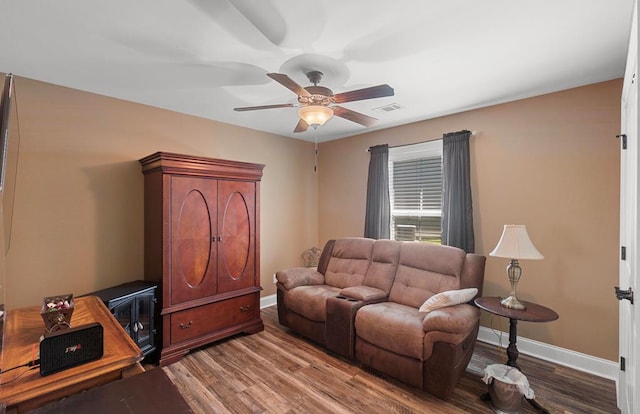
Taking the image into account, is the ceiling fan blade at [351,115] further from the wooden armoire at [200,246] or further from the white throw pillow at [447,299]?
the white throw pillow at [447,299]

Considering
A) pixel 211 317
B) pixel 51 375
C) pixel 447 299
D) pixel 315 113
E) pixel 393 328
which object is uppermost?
pixel 315 113

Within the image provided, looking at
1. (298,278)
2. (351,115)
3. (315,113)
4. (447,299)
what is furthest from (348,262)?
(315,113)

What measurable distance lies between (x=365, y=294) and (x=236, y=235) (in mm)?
1619

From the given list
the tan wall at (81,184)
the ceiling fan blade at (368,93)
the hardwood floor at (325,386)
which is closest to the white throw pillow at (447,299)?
the hardwood floor at (325,386)

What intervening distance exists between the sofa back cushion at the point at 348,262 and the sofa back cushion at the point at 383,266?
0.09m

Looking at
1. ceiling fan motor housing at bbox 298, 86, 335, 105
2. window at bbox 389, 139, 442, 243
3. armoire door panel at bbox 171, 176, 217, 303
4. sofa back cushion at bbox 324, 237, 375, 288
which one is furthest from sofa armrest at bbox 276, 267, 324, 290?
ceiling fan motor housing at bbox 298, 86, 335, 105

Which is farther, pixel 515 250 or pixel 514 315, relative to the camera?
pixel 515 250

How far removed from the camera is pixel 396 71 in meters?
2.50

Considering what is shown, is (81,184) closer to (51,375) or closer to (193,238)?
(193,238)

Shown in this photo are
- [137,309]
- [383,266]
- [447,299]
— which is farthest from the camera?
[383,266]

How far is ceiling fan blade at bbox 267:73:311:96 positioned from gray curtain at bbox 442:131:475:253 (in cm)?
214

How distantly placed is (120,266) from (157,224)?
0.73 m

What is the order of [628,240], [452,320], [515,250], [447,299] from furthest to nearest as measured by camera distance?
[447,299] < [515,250] < [452,320] < [628,240]

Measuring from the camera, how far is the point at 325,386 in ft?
7.94
